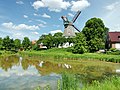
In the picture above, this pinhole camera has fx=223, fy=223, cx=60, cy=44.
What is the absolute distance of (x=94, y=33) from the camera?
54906 millimetres

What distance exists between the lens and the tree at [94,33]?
53625mm

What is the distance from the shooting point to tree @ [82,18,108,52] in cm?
5362

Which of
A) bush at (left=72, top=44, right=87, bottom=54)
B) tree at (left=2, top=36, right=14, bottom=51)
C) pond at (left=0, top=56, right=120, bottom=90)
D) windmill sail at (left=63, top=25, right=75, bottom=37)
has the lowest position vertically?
pond at (left=0, top=56, right=120, bottom=90)

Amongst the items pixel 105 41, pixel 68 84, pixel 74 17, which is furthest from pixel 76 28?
pixel 68 84

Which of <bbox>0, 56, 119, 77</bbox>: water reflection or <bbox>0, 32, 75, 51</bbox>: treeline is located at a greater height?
<bbox>0, 32, 75, 51</bbox>: treeline

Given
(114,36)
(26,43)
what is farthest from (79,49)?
(26,43)

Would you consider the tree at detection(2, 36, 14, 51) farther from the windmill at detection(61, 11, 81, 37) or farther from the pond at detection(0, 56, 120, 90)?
the pond at detection(0, 56, 120, 90)

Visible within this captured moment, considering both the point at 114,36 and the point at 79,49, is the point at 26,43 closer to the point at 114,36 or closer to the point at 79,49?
the point at 114,36

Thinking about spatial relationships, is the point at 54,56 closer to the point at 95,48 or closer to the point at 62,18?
the point at 95,48

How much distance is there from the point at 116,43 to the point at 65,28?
2061cm

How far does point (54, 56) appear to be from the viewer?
4650 cm

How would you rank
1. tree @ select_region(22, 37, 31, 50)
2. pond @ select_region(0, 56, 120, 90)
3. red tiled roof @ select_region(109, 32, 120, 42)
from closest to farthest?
pond @ select_region(0, 56, 120, 90) < red tiled roof @ select_region(109, 32, 120, 42) < tree @ select_region(22, 37, 31, 50)

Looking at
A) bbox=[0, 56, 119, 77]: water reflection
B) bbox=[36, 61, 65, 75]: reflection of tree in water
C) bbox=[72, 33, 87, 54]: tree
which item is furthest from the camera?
bbox=[72, 33, 87, 54]: tree

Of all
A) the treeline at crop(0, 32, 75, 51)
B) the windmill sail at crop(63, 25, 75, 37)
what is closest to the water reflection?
the treeline at crop(0, 32, 75, 51)
